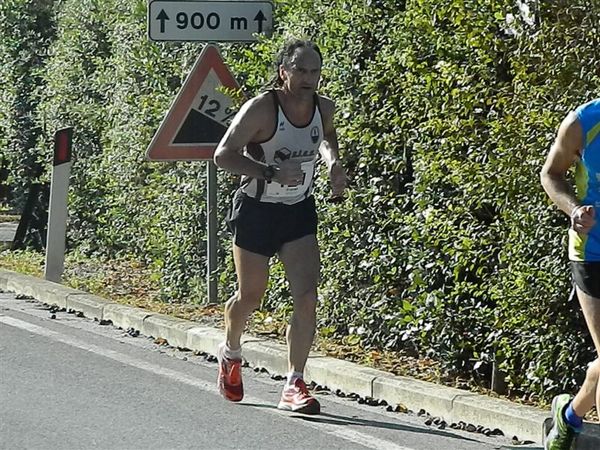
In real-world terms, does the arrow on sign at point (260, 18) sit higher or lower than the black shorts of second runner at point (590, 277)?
higher

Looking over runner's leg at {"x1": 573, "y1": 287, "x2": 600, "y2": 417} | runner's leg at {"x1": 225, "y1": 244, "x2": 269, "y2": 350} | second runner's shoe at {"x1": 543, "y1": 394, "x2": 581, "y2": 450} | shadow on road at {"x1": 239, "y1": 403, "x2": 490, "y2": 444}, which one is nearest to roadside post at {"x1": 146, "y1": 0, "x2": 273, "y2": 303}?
runner's leg at {"x1": 225, "y1": 244, "x2": 269, "y2": 350}

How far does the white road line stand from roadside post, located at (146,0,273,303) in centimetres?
142

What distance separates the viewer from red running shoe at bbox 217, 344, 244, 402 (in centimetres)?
757

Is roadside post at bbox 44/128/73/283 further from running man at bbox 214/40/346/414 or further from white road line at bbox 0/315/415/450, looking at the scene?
running man at bbox 214/40/346/414

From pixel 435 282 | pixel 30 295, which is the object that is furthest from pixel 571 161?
pixel 30 295

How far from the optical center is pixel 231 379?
757 cm

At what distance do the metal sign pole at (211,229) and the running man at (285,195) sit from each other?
2759 millimetres

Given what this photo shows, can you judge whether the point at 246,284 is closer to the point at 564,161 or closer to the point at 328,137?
the point at 328,137

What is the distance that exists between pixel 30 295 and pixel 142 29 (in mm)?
2497

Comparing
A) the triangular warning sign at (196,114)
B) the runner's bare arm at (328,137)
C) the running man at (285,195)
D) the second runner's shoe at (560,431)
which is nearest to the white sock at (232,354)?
the running man at (285,195)

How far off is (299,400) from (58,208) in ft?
19.4

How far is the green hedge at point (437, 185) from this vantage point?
7.09 metres

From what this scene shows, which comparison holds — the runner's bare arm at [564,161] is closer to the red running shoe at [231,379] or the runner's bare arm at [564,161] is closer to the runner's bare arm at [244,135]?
the runner's bare arm at [244,135]

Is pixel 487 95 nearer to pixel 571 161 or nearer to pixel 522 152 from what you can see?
pixel 522 152
